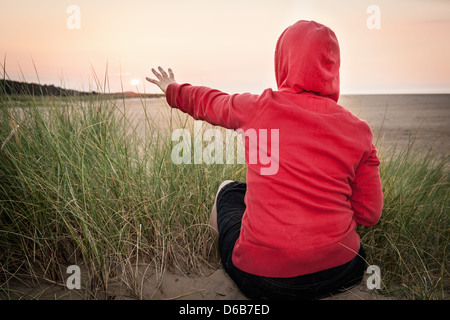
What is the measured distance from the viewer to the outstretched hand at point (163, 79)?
1.92 metres

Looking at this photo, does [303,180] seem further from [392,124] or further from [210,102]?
[392,124]

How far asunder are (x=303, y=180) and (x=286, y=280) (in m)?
0.48

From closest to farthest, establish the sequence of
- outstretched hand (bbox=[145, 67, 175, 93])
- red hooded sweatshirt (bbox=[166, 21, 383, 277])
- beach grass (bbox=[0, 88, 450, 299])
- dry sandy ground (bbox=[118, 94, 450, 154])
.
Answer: red hooded sweatshirt (bbox=[166, 21, 383, 277])
beach grass (bbox=[0, 88, 450, 299])
outstretched hand (bbox=[145, 67, 175, 93])
dry sandy ground (bbox=[118, 94, 450, 154])

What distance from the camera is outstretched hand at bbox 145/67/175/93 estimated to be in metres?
1.92

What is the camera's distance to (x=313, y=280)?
4.51 feet

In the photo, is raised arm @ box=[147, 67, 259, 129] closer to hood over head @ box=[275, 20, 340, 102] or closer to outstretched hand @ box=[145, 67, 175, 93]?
outstretched hand @ box=[145, 67, 175, 93]

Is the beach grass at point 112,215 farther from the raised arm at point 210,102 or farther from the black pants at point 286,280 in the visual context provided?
the raised arm at point 210,102

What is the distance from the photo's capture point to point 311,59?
1.37m

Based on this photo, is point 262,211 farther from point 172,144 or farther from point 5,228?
point 5,228

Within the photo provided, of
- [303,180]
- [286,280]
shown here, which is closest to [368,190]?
[303,180]

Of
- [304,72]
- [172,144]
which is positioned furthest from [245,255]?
[172,144]

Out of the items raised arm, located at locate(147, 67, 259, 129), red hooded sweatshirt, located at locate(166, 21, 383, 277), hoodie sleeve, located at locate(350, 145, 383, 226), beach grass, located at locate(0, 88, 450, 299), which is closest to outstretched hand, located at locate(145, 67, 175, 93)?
raised arm, located at locate(147, 67, 259, 129)

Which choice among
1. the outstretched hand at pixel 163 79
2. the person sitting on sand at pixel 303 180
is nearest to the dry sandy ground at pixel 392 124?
the outstretched hand at pixel 163 79

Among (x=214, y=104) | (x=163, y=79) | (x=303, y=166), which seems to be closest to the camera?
(x=303, y=166)
